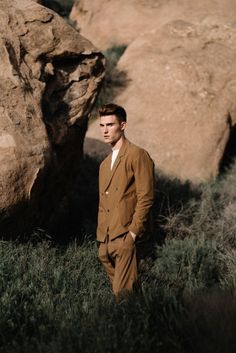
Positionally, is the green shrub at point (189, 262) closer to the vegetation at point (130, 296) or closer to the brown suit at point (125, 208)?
the vegetation at point (130, 296)

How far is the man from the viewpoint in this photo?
4090 mm

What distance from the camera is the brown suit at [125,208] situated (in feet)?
13.4

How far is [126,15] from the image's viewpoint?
52.5 ft

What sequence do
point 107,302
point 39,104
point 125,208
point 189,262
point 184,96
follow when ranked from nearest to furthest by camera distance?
point 107,302
point 125,208
point 39,104
point 189,262
point 184,96

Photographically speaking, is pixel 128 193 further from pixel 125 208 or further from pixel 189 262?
pixel 189 262

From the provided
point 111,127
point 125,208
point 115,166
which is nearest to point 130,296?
point 125,208

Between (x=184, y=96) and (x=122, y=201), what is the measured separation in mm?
6991

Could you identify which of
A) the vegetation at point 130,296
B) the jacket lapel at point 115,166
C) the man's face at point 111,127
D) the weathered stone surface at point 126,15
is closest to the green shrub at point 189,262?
the vegetation at point 130,296

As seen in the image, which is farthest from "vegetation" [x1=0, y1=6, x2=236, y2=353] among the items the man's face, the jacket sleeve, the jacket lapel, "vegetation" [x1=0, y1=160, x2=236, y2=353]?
the man's face

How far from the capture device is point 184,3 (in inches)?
571

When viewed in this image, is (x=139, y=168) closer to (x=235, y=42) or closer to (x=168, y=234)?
(x=168, y=234)

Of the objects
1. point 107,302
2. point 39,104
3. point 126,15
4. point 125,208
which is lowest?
point 126,15

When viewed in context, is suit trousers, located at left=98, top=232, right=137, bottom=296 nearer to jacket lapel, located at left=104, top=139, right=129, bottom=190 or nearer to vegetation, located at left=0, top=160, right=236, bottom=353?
vegetation, located at left=0, top=160, right=236, bottom=353

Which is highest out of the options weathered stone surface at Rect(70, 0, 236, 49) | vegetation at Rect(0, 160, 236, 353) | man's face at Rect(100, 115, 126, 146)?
man's face at Rect(100, 115, 126, 146)
